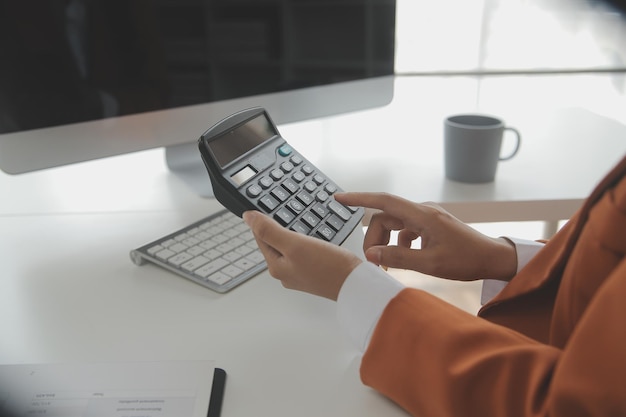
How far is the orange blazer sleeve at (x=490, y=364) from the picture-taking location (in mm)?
321

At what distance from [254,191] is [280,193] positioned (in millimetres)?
30

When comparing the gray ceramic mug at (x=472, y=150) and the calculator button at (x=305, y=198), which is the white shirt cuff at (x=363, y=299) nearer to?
the calculator button at (x=305, y=198)

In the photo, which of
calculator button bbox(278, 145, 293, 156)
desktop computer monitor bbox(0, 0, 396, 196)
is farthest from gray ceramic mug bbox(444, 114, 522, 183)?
calculator button bbox(278, 145, 293, 156)

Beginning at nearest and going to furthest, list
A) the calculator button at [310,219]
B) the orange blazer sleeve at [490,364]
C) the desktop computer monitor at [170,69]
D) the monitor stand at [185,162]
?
the orange blazer sleeve at [490,364], the calculator button at [310,219], the desktop computer monitor at [170,69], the monitor stand at [185,162]

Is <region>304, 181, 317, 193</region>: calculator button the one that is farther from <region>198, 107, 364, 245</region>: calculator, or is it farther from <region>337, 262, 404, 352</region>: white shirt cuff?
<region>337, 262, 404, 352</region>: white shirt cuff

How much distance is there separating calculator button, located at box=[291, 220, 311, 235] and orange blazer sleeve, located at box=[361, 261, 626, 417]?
0.13 meters

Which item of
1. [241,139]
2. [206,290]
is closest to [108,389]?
[206,290]

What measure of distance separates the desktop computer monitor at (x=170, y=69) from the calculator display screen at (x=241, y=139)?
21 cm

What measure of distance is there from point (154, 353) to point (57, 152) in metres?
0.35

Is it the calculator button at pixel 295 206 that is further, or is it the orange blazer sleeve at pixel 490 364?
the calculator button at pixel 295 206

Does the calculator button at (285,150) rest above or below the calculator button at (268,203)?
above

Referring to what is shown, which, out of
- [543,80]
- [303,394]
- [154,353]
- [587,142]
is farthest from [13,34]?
[543,80]

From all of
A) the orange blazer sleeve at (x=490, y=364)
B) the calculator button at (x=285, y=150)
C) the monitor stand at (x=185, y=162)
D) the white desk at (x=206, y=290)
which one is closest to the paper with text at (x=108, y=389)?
the white desk at (x=206, y=290)

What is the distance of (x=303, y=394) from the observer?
42 cm
